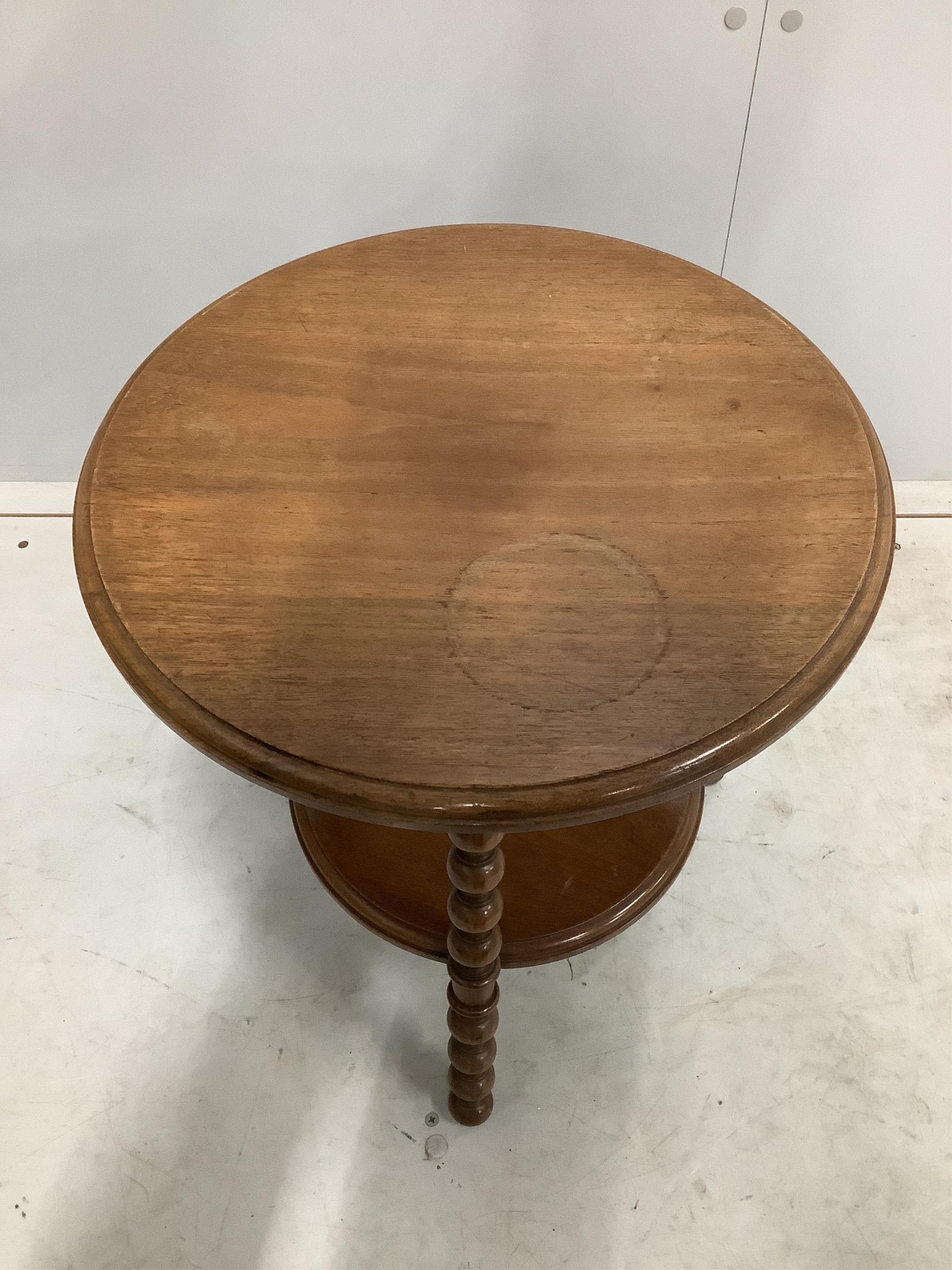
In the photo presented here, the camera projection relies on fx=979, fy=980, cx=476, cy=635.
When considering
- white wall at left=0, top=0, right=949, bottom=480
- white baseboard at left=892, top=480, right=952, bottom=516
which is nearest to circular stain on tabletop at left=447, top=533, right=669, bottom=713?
white wall at left=0, top=0, right=949, bottom=480

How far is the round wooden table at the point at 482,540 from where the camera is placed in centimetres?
64

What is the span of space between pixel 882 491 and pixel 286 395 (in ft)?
1.67

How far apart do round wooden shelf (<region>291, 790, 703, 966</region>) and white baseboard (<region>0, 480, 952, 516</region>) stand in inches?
30.1

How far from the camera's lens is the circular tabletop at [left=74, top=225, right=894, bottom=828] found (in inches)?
25.3

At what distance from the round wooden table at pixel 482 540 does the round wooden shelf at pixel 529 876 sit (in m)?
0.01

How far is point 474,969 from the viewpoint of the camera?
883mm

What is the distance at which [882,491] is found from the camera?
31.0 inches

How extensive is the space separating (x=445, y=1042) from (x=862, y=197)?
119cm

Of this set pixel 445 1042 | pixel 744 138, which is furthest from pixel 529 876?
pixel 744 138

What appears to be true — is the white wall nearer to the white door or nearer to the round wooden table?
the white door

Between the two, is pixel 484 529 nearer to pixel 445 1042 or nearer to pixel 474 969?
pixel 474 969

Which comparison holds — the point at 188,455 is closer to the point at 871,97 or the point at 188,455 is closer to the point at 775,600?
the point at 775,600

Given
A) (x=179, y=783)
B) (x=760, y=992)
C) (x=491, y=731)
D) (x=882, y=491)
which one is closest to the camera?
(x=491, y=731)

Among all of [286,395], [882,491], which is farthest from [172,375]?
[882,491]
